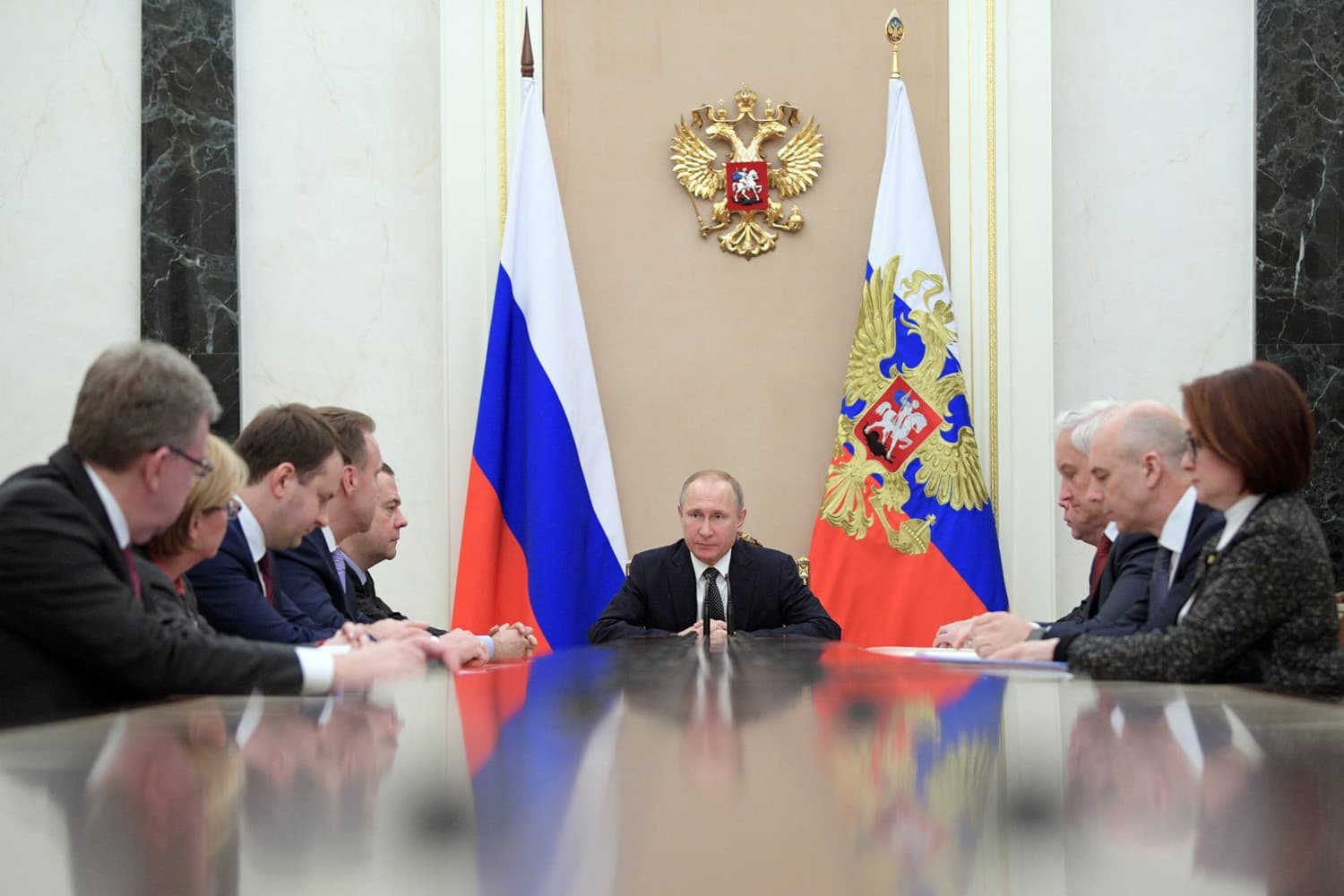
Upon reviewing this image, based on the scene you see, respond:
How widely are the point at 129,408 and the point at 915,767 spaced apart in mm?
1285

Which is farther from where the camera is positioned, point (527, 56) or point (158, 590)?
point (527, 56)

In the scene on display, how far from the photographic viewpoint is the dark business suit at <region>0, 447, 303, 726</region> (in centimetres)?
201

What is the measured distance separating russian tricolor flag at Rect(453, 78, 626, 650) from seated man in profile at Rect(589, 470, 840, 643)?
2.09 feet

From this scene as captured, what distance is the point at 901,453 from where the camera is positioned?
19.6 ft

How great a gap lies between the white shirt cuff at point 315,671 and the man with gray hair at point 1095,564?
5.17 ft

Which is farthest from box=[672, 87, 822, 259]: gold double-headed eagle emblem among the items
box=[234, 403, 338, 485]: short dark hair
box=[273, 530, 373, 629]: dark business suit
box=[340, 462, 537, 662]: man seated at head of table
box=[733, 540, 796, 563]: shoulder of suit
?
box=[234, 403, 338, 485]: short dark hair

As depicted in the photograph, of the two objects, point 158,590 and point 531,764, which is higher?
point 158,590

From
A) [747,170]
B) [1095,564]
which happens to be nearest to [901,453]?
[747,170]

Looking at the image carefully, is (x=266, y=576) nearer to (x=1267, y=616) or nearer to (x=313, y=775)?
(x=313, y=775)

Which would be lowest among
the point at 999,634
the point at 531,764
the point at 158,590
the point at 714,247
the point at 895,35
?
the point at 999,634

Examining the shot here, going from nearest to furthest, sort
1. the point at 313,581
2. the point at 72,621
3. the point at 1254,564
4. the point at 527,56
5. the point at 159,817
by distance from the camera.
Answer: the point at 159,817 < the point at 72,621 < the point at 1254,564 < the point at 313,581 < the point at 527,56

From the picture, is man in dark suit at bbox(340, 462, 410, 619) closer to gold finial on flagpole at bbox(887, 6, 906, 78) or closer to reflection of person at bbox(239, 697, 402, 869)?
reflection of person at bbox(239, 697, 402, 869)

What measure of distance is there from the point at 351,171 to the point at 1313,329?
416 centimetres

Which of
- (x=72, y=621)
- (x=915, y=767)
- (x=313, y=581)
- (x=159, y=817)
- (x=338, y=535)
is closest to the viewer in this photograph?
(x=159, y=817)
